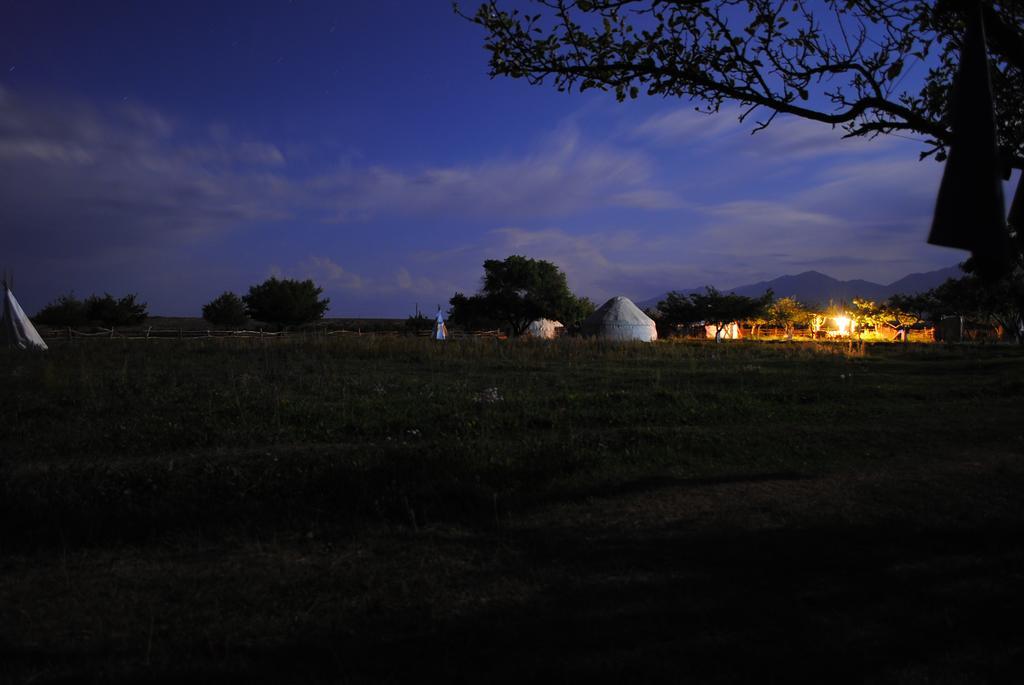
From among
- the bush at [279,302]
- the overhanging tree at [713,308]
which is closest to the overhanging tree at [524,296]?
the overhanging tree at [713,308]

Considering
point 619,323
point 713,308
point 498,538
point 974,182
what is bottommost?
point 498,538

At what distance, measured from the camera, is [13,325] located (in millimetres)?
19875

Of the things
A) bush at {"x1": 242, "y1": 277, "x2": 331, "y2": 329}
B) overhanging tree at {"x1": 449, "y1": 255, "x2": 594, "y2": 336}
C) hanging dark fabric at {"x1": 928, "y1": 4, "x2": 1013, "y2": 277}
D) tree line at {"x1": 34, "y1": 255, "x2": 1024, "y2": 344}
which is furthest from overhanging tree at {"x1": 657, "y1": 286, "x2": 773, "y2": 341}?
hanging dark fabric at {"x1": 928, "y1": 4, "x2": 1013, "y2": 277}

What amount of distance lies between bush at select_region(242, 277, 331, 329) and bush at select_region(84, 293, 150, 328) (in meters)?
9.79

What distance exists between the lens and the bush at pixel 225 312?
61906 millimetres

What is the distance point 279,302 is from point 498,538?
53.6 m

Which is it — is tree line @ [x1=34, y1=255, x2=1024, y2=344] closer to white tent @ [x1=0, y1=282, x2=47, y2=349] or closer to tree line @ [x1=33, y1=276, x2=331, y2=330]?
tree line @ [x1=33, y1=276, x2=331, y2=330]

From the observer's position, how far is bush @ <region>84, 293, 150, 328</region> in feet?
174

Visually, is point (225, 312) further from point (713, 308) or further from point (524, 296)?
point (713, 308)

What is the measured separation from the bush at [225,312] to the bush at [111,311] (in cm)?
710

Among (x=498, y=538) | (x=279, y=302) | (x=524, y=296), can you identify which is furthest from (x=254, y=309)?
(x=498, y=538)

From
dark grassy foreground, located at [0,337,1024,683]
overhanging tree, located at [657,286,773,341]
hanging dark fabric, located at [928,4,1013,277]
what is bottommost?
dark grassy foreground, located at [0,337,1024,683]

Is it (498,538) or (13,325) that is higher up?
(13,325)

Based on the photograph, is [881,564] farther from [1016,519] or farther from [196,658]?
[196,658]
